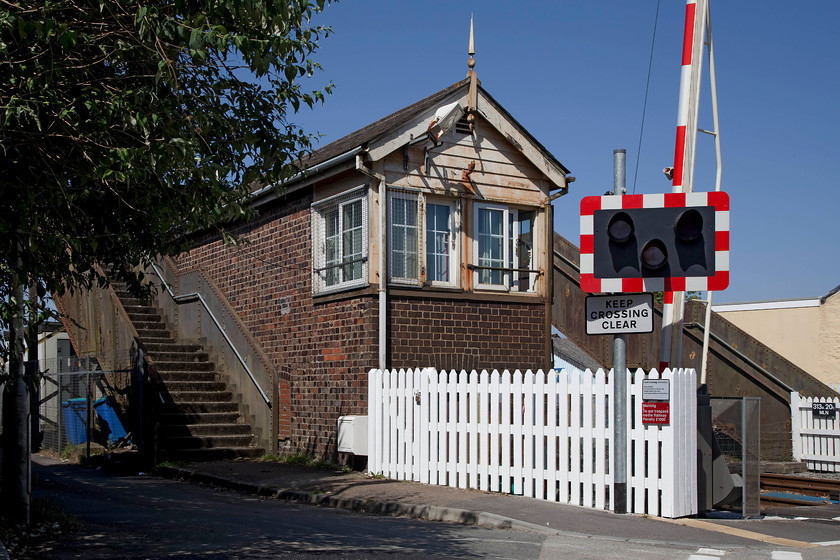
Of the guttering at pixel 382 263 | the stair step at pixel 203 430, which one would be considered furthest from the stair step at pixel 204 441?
the guttering at pixel 382 263

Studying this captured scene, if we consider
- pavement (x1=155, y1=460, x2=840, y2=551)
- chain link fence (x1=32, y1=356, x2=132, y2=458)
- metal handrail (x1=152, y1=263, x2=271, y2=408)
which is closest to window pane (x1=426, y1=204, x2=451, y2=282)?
pavement (x1=155, y1=460, x2=840, y2=551)

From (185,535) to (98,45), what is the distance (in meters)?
4.54

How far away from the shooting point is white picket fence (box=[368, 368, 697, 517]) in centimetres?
984

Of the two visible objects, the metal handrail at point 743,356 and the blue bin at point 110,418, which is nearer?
the blue bin at point 110,418

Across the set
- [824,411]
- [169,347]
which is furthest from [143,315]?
[824,411]

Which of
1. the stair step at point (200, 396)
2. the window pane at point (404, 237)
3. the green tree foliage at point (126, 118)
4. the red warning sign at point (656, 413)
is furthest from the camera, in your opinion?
the stair step at point (200, 396)

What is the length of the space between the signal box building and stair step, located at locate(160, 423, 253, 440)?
0.77m

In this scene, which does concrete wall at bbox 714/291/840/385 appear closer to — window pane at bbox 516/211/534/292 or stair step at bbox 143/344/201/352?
window pane at bbox 516/211/534/292

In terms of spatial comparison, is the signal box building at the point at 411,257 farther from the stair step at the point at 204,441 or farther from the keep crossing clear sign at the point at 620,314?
the keep crossing clear sign at the point at 620,314

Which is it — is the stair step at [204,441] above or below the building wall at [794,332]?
below

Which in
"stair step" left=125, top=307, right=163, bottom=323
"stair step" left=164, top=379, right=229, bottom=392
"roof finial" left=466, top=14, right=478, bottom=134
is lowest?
"stair step" left=164, top=379, right=229, bottom=392

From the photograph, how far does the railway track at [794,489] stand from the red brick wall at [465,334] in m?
4.15

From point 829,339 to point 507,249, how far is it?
66.8 ft

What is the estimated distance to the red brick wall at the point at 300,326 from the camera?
14.8 metres
